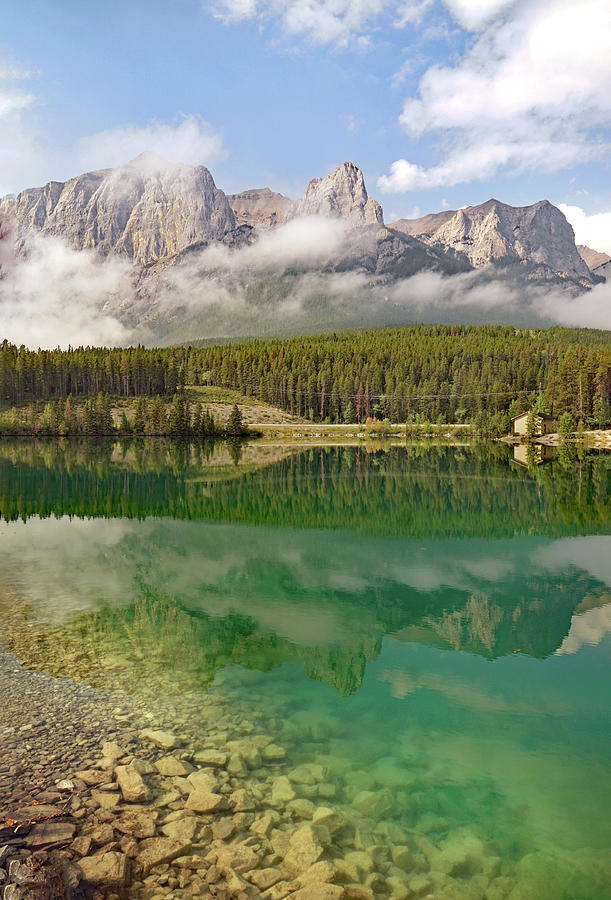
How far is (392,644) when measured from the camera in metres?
16.8

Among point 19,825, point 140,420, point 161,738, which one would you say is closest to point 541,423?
point 140,420

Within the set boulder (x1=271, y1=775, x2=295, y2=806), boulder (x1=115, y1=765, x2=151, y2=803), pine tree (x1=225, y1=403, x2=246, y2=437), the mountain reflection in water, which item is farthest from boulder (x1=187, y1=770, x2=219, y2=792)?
pine tree (x1=225, y1=403, x2=246, y2=437)

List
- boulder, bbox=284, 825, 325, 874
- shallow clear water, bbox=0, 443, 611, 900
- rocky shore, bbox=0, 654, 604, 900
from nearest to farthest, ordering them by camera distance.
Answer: rocky shore, bbox=0, 654, 604, 900 < boulder, bbox=284, 825, 325, 874 < shallow clear water, bbox=0, 443, 611, 900

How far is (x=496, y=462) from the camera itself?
80.7 metres

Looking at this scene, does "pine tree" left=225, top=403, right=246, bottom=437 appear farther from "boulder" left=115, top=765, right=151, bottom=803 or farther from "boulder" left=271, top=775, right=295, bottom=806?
"boulder" left=271, top=775, right=295, bottom=806

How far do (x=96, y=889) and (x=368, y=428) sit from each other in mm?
181261

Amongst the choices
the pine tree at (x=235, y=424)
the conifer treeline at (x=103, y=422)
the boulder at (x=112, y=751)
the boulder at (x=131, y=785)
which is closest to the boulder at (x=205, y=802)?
the boulder at (x=131, y=785)

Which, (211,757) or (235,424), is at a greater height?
(235,424)

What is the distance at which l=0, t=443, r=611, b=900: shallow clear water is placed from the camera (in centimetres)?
911

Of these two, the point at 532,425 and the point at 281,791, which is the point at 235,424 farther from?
the point at 281,791

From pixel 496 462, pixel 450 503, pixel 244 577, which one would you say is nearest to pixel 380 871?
pixel 244 577

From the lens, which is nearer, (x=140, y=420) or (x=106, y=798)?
(x=106, y=798)

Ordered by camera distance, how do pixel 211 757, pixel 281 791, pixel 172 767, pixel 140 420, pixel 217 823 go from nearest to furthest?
pixel 217 823, pixel 281 791, pixel 172 767, pixel 211 757, pixel 140 420

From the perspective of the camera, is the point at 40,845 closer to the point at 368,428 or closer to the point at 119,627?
the point at 119,627
